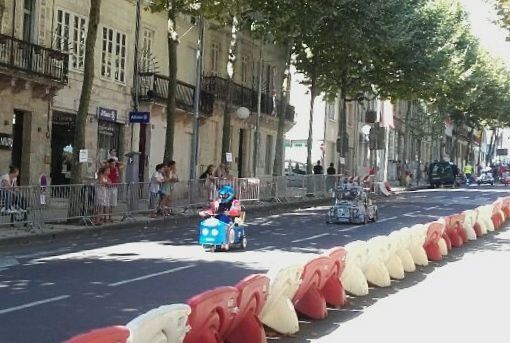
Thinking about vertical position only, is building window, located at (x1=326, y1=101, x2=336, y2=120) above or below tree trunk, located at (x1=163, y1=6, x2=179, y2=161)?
above

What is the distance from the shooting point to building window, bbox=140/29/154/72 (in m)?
29.2

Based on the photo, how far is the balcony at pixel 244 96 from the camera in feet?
110

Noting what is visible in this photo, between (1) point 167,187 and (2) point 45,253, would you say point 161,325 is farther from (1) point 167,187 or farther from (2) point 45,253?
(1) point 167,187

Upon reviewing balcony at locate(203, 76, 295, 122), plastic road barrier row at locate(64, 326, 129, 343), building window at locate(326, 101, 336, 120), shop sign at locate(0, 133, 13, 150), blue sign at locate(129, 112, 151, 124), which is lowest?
plastic road barrier row at locate(64, 326, 129, 343)

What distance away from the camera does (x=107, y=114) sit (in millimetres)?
26672

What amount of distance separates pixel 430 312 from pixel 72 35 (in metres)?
19.0

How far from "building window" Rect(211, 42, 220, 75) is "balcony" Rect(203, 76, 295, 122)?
0.90 meters

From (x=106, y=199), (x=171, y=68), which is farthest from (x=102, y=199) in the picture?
(x=171, y=68)

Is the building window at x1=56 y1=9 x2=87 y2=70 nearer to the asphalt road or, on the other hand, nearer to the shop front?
the shop front

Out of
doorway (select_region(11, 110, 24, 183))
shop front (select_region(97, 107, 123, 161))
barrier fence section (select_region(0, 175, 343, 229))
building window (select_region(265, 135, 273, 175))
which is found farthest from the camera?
building window (select_region(265, 135, 273, 175))

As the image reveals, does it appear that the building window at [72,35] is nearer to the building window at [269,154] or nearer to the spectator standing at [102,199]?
the spectator standing at [102,199]

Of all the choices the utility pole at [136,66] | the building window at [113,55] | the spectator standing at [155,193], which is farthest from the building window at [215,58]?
the spectator standing at [155,193]

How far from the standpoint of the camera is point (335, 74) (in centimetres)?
3716

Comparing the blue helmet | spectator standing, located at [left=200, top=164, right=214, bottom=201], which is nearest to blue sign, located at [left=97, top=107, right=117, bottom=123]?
spectator standing, located at [left=200, top=164, right=214, bottom=201]
